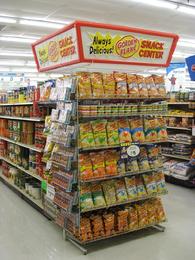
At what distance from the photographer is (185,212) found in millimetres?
5617

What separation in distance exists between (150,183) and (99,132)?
1.14 metres

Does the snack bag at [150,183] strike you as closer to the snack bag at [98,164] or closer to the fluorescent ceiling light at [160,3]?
the snack bag at [98,164]

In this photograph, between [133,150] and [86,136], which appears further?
[133,150]

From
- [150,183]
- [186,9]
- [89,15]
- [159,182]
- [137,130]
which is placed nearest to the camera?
[137,130]

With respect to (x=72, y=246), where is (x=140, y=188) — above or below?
above

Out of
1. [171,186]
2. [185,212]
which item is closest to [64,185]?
[185,212]

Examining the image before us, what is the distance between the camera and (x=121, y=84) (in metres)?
4.46

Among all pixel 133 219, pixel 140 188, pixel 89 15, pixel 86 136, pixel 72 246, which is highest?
pixel 89 15

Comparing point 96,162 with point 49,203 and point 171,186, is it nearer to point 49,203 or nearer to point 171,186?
point 49,203

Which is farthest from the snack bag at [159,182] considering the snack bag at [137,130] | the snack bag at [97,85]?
the snack bag at [97,85]

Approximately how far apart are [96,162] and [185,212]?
7.45 feet

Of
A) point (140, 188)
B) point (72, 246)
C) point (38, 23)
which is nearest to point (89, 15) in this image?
point (38, 23)

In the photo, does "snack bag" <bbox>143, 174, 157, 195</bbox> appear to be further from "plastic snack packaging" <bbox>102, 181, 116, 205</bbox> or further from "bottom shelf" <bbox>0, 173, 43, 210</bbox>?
"bottom shelf" <bbox>0, 173, 43, 210</bbox>

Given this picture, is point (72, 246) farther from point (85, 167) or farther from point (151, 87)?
point (151, 87)
